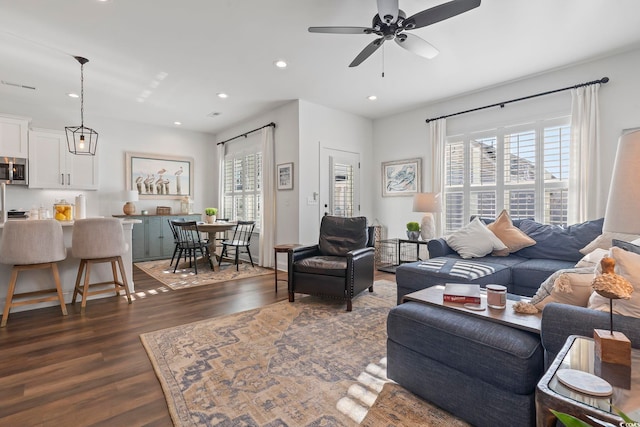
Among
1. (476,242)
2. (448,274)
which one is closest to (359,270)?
(448,274)

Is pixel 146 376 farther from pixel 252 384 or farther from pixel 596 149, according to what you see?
pixel 596 149

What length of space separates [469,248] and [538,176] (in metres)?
1.56

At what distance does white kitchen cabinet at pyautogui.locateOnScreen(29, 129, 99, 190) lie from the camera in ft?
17.3

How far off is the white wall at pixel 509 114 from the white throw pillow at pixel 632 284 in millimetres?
2961

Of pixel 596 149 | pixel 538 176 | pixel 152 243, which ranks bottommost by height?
pixel 152 243

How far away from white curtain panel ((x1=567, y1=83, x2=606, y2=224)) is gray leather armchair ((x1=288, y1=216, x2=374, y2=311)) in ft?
8.13

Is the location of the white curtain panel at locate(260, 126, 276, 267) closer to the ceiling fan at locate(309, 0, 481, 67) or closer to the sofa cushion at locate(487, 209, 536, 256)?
the ceiling fan at locate(309, 0, 481, 67)

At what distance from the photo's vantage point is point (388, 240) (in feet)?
18.5

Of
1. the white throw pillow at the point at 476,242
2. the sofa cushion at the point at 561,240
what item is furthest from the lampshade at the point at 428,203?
the sofa cushion at the point at 561,240

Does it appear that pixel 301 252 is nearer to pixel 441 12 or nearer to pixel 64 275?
pixel 441 12

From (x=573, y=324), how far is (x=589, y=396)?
0.57 m

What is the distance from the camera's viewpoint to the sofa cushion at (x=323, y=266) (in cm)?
336

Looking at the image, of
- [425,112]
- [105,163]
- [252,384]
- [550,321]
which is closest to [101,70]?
[105,163]

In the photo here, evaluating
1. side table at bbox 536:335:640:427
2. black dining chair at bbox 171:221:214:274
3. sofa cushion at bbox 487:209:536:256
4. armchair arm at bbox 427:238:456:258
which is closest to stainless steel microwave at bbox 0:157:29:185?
black dining chair at bbox 171:221:214:274
